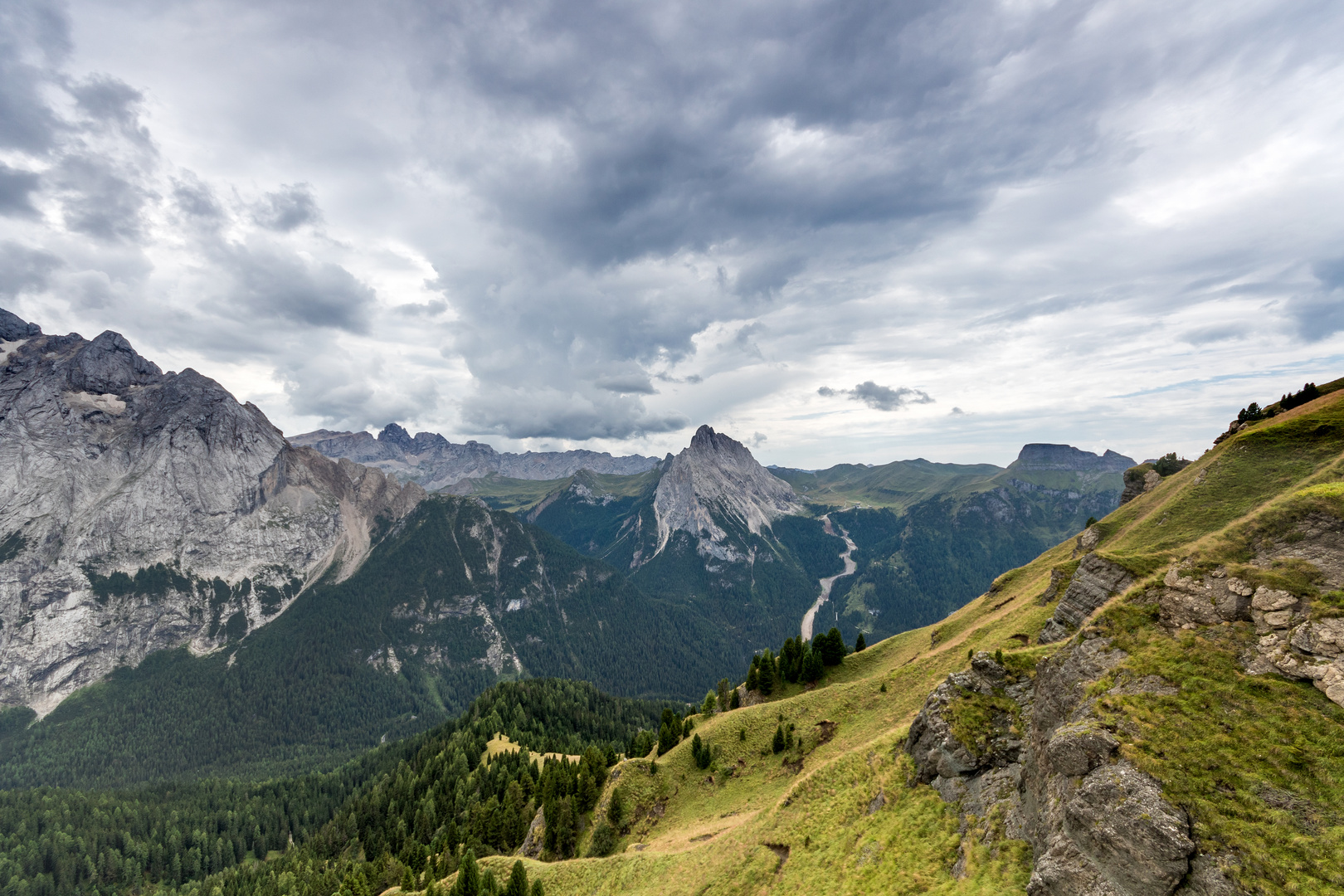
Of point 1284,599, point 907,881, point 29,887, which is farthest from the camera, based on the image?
point 29,887

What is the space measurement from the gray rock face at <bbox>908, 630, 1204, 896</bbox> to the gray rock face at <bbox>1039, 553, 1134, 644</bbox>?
49.7ft

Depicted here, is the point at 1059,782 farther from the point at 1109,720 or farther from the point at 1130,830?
the point at 1130,830

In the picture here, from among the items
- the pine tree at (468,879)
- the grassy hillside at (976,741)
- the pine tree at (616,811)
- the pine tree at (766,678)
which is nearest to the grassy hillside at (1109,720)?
the grassy hillside at (976,741)

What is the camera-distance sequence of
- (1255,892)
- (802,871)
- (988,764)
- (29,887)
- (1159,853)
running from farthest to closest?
(29,887)
(802,871)
(988,764)
(1159,853)
(1255,892)

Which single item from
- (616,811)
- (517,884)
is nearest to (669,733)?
(616,811)

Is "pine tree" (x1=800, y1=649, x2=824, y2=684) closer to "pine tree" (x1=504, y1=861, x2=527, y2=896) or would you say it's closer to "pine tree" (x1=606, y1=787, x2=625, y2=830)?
"pine tree" (x1=606, y1=787, x2=625, y2=830)

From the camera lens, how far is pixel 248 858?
448 ft

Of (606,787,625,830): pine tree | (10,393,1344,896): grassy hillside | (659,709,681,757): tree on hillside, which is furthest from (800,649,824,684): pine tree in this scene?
(606,787,625,830): pine tree

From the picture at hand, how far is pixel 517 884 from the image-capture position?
5247cm

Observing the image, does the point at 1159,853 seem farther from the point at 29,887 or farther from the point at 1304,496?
the point at 29,887

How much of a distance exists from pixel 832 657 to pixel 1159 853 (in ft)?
227

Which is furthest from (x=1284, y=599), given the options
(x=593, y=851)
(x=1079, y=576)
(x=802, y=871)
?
(x=593, y=851)

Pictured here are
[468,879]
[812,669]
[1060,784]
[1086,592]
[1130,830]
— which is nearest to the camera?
[1130,830]

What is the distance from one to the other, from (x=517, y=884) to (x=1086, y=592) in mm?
66461
